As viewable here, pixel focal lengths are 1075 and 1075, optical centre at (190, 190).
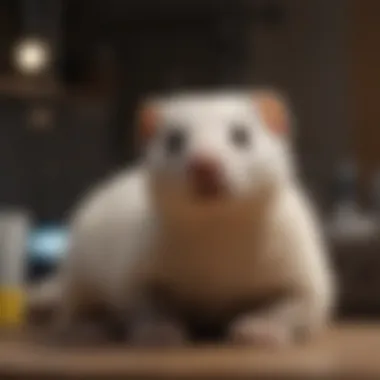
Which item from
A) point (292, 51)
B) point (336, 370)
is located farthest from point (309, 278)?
point (292, 51)

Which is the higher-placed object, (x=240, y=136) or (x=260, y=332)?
(x=240, y=136)

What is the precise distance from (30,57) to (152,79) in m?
0.20

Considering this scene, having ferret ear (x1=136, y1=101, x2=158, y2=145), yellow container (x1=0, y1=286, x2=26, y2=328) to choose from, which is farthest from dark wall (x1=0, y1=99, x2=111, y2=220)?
ferret ear (x1=136, y1=101, x2=158, y2=145)

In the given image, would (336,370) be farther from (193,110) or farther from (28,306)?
(28,306)

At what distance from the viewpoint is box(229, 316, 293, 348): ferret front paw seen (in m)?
0.61

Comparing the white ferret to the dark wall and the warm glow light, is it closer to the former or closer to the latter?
the dark wall

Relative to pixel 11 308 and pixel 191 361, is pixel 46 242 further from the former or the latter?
pixel 191 361

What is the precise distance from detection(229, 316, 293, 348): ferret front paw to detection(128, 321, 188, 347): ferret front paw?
0.10 ft

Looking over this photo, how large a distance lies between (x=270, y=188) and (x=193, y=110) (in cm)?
7

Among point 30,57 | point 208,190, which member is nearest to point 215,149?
point 208,190

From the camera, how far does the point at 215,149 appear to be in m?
0.60

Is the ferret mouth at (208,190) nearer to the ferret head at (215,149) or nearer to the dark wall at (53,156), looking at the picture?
the ferret head at (215,149)

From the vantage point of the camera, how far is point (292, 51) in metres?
1.29

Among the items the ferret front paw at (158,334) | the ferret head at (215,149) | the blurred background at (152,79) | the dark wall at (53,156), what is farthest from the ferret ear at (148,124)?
the dark wall at (53,156)
